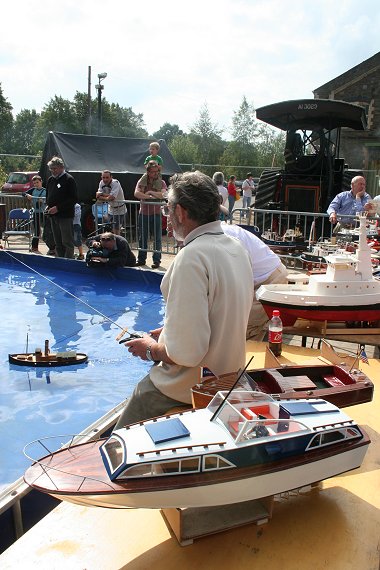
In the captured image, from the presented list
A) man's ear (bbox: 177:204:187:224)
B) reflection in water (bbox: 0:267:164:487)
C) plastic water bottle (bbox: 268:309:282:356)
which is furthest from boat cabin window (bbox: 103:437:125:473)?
plastic water bottle (bbox: 268:309:282:356)

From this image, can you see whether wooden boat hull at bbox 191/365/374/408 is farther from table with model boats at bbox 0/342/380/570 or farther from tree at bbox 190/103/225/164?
tree at bbox 190/103/225/164

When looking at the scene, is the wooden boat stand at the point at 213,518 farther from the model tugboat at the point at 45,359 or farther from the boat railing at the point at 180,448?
the model tugboat at the point at 45,359

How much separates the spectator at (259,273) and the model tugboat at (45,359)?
2.01 m

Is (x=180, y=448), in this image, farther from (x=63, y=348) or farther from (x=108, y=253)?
(x=108, y=253)

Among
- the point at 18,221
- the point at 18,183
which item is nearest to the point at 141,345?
the point at 18,221

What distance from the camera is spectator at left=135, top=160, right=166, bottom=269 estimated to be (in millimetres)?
9750

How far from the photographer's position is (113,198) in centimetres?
1094

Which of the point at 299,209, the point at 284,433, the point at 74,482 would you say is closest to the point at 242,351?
the point at 284,433

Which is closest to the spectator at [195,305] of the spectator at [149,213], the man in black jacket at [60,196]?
the spectator at [149,213]

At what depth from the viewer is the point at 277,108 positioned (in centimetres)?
1157

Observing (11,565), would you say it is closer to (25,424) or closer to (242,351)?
(242,351)

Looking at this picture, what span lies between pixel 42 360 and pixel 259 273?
8.22 feet

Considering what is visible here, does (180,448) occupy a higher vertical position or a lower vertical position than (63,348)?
higher

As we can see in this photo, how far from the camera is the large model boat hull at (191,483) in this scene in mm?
1881
